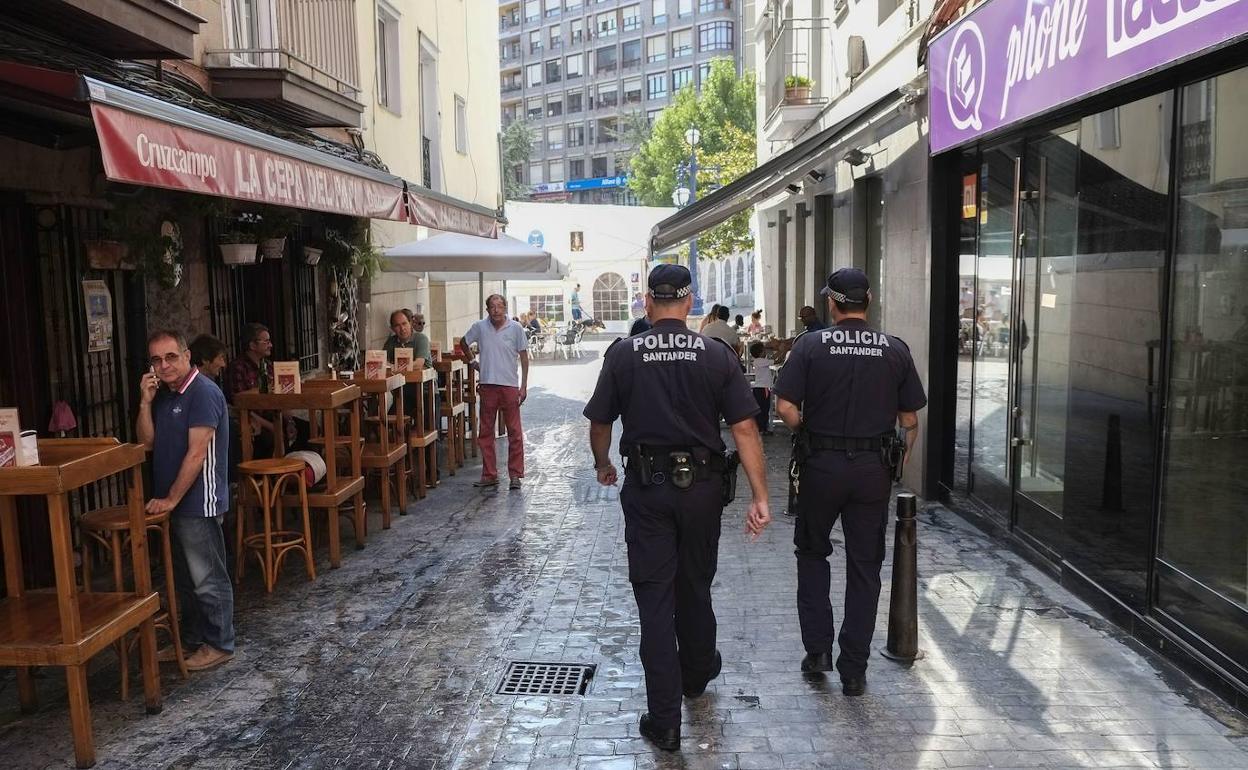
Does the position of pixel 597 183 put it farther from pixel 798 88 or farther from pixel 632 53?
pixel 798 88

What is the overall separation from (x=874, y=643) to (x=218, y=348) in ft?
14.0

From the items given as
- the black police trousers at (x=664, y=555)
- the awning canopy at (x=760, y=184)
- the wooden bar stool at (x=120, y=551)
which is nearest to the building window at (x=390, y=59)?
the awning canopy at (x=760, y=184)

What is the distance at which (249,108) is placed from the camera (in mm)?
9367

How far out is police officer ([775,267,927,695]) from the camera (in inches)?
190

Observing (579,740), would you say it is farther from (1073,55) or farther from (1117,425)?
(1073,55)

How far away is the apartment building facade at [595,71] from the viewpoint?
7031 cm

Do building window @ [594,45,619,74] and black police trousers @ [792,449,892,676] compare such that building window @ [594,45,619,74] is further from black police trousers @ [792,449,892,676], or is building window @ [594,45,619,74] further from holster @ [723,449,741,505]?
holster @ [723,449,741,505]

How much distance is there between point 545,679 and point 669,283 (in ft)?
6.89

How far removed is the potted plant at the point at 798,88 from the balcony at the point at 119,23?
31.3ft

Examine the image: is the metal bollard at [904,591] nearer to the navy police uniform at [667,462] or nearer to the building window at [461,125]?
the navy police uniform at [667,462]

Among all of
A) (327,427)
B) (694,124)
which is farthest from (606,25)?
(327,427)

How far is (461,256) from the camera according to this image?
12.0 meters

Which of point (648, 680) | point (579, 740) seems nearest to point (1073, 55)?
point (648, 680)

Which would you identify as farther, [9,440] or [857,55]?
[857,55]
